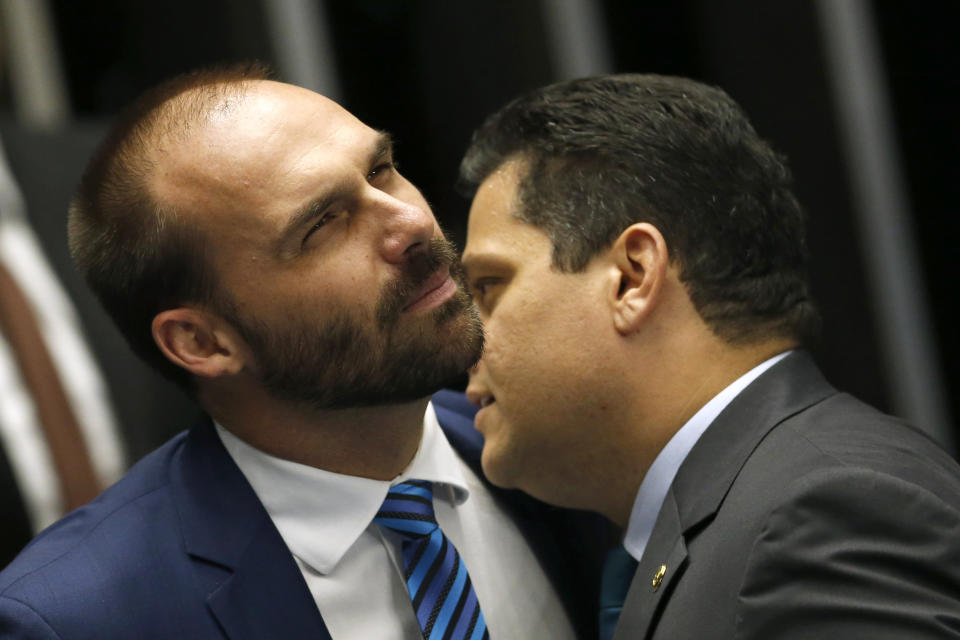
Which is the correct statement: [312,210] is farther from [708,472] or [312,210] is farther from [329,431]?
Answer: [708,472]

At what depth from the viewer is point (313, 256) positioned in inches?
63.4

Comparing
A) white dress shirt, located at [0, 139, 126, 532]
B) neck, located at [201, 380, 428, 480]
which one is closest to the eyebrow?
neck, located at [201, 380, 428, 480]

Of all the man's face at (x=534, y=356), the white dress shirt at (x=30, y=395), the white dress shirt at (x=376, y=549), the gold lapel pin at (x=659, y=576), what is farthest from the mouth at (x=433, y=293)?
the white dress shirt at (x=30, y=395)

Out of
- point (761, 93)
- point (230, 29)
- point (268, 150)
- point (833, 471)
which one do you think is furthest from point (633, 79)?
point (761, 93)

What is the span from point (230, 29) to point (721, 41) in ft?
6.06

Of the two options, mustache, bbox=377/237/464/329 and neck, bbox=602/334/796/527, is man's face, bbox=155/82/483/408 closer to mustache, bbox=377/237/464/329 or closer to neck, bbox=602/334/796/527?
mustache, bbox=377/237/464/329

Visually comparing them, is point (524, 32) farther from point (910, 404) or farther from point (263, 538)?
point (263, 538)

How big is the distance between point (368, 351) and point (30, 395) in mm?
1525

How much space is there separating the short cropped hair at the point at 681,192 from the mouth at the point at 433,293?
179 millimetres

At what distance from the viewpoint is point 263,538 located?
1585mm

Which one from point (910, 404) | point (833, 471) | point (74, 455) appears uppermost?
point (833, 471)

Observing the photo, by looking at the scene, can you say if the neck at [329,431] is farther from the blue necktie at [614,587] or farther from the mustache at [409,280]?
the blue necktie at [614,587]

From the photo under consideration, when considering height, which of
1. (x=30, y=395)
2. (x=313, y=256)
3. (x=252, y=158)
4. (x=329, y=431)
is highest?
(x=252, y=158)

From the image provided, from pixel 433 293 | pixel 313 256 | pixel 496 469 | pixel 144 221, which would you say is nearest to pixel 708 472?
pixel 496 469
